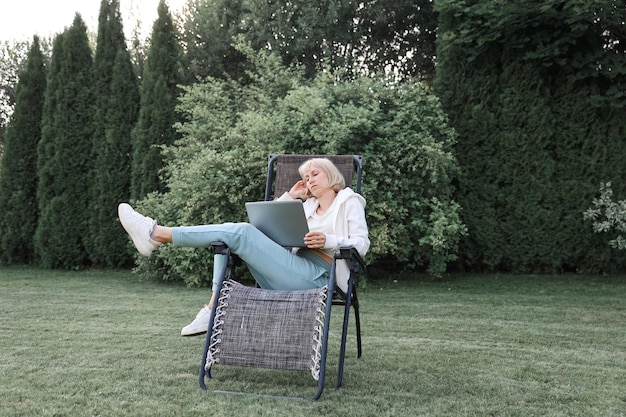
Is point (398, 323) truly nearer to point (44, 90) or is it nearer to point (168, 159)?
point (168, 159)

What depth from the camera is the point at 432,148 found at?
6.14 metres

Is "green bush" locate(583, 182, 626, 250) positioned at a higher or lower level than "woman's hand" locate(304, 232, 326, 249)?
higher

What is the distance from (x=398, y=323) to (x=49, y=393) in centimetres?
237

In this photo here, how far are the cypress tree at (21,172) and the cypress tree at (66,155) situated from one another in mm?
255

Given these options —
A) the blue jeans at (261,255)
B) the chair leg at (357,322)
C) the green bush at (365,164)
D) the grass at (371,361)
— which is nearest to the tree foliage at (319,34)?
the green bush at (365,164)

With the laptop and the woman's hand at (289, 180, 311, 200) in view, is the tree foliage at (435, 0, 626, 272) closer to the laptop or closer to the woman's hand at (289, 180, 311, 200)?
the woman's hand at (289, 180, 311, 200)

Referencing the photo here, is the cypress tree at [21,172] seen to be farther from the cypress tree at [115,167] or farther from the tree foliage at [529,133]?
the tree foliage at [529,133]

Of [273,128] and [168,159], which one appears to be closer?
[273,128]

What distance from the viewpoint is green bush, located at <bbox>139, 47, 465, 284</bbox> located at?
6.07 meters

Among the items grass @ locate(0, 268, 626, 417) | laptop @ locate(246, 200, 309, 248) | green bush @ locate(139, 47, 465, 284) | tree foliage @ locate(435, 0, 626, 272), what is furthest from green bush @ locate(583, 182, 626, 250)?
laptop @ locate(246, 200, 309, 248)

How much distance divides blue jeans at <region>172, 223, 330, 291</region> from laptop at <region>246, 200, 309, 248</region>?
7cm

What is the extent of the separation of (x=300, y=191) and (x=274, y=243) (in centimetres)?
64

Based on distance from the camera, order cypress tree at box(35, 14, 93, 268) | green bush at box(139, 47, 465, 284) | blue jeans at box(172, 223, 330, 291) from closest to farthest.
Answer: blue jeans at box(172, 223, 330, 291), green bush at box(139, 47, 465, 284), cypress tree at box(35, 14, 93, 268)

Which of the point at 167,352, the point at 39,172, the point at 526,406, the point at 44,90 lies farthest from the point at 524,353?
the point at 44,90
